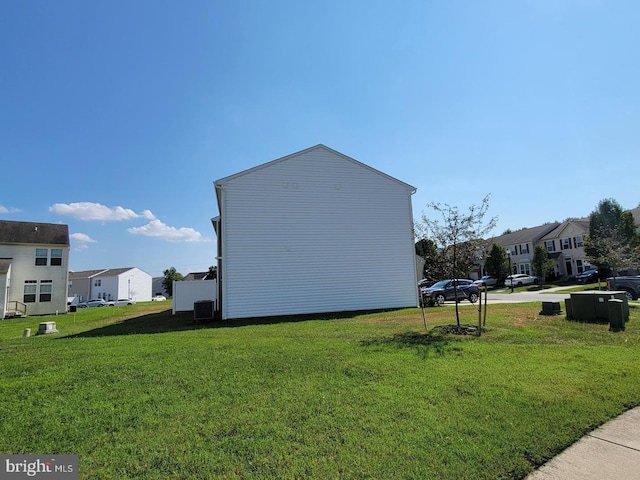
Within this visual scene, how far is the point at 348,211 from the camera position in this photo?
1844 centimetres

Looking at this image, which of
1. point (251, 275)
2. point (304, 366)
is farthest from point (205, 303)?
point (304, 366)

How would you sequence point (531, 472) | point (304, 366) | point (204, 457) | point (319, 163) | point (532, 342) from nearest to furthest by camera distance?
point (531, 472) → point (204, 457) → point (304, 366) → point (532, 342) → point (319, 163)

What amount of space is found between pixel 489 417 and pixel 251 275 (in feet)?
44.8

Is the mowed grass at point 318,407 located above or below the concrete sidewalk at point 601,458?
above

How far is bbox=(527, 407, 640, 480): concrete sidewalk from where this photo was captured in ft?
9.78

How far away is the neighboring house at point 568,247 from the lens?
43.1 m

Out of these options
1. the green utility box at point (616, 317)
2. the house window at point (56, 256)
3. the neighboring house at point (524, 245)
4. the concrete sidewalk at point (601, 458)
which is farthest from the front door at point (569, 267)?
the house window at point (56, 256)

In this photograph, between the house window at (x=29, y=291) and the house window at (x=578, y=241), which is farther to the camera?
the house window at (x=578, y=241)

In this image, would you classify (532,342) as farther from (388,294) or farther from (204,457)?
(388,294)

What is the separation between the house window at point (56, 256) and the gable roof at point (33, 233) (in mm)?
653

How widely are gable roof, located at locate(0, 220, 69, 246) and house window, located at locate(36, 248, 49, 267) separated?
2.10 feet

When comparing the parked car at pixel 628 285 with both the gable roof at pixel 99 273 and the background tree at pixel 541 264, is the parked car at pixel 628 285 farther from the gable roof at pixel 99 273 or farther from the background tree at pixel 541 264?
the gable roof at pixel 99 273

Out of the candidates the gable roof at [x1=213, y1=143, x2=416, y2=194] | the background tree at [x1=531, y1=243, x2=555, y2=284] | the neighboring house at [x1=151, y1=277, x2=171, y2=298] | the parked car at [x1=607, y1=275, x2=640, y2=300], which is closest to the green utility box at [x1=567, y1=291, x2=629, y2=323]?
the parked car at [x1=607, y1=275, x2=640, y2=300]

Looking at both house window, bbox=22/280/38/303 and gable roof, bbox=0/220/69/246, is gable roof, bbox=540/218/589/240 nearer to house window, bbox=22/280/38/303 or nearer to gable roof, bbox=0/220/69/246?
gable roof, bbox=0/220/69/246
